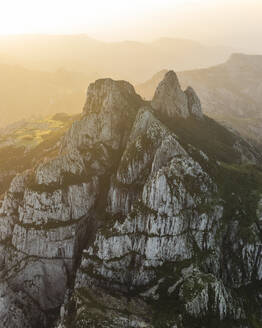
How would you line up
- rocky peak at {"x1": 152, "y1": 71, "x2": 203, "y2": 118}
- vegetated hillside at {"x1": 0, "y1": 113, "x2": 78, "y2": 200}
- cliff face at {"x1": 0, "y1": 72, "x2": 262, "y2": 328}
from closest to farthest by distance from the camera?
cliff face at {"x1": 0, "y1": 72, "x2": 262, "y2": 328}
rocky peak at {"x1": 152, "y1": 71, "x2": 203, "y2": 118}
vegetated hillside at {"x1": 0, "y1": 113, "x2": 78, "y2": 200}

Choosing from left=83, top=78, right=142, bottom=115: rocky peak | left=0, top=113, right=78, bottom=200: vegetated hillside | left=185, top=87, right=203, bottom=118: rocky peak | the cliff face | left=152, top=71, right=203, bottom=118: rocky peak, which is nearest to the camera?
the cliff face

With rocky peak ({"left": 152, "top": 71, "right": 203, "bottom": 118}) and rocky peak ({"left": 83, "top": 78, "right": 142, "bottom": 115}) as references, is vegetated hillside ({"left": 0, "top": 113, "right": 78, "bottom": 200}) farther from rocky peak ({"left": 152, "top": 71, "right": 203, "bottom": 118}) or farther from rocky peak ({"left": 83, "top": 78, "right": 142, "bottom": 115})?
rocky peak ({"left": 152, "top": 71, "right": 203, "bottom": 118})

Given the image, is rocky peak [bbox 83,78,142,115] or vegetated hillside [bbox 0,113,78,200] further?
vegetated hillside [bbox 0,113,78,200]

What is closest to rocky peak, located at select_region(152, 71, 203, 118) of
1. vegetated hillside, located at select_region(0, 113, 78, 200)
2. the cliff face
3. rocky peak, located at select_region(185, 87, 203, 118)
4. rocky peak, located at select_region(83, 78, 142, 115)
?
rocky peak, located at select_region(185, 87, 203, 118)

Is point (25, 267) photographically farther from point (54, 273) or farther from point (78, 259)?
point (78, 259)

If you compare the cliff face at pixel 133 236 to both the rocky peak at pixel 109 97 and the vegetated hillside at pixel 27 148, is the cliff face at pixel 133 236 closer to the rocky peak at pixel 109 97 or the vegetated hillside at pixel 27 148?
the rocky peak at pixel 109 97

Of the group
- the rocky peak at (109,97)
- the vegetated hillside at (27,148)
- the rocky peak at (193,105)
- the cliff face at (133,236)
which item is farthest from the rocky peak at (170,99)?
the vegetated hillside at (27,148)

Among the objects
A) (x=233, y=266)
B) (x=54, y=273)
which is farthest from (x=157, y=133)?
(x=54, y=273)

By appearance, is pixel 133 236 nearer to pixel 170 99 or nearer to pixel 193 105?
pixel 170 99
